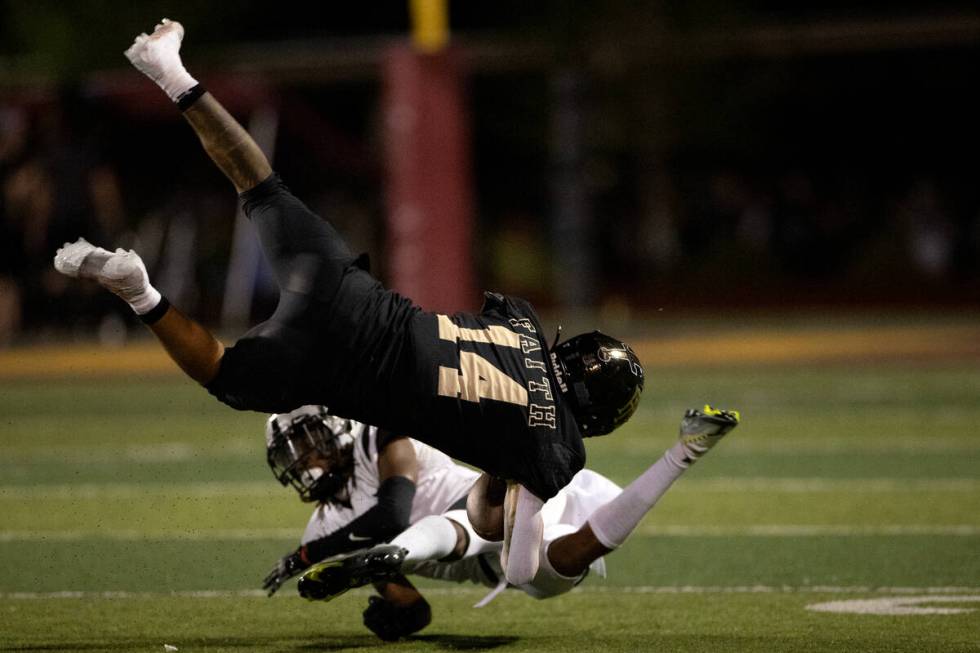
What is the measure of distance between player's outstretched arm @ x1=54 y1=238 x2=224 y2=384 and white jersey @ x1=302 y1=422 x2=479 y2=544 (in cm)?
94

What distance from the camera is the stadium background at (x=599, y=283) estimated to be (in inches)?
228

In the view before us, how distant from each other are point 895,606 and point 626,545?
5.60 feet

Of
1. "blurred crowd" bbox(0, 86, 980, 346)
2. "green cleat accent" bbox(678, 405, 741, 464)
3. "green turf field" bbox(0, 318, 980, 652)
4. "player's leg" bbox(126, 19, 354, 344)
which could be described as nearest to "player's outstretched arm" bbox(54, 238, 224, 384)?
"player's leg" bbox(126, 19, 354, 344)

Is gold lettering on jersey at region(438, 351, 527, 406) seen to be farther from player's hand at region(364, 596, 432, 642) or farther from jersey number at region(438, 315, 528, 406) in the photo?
player's hand at region(364, 596, 432, 642)

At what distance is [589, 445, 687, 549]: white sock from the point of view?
4789 millimetres

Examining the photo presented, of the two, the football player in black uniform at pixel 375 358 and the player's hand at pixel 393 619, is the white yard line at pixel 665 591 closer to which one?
the player's hand at pixel 393 619

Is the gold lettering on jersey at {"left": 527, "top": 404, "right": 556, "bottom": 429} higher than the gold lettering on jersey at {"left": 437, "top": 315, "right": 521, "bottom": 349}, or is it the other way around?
the gold lettering on jersey at {"left": 437, "top": 315, "right": 521, "bottom": 349}

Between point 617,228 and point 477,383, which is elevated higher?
point 617,228

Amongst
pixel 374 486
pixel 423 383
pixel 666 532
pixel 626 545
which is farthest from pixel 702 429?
pixel 666 532

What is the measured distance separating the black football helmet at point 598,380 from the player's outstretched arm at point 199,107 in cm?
114

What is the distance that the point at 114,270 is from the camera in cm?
421

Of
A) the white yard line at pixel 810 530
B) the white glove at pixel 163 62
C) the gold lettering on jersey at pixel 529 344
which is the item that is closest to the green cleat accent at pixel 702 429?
the gold lettering on jersey at pixel 529 344

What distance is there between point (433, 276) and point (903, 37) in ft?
19.8

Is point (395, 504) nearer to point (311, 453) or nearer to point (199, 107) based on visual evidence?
point (311, 453)
